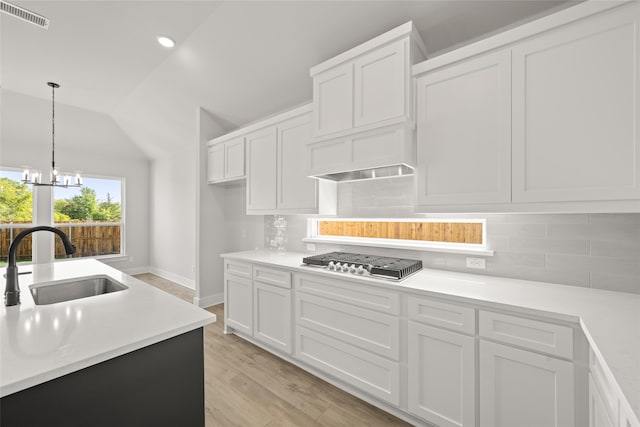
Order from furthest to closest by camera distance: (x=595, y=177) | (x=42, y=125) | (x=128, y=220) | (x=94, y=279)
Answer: (x=128, y=220), (x=42, y=125), (x=94, y=279), (x=595, y=177)

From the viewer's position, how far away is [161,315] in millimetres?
1202

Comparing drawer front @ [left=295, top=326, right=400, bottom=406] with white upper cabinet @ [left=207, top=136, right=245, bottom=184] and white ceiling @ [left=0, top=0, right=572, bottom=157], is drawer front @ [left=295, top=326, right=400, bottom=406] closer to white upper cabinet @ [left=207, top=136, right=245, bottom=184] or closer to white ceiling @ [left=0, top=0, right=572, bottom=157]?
white upper cabinet @ [left=207, top=136, right=245, bottom=184]

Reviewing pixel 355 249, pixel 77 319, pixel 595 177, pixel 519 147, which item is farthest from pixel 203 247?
pixel 595 177

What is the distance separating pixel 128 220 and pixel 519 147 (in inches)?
278

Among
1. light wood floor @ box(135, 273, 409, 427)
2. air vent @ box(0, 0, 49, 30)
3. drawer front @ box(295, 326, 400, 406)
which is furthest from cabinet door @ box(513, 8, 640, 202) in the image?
air vent @ box(0, 0, 49, 30)

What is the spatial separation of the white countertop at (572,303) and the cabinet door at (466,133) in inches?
22.5

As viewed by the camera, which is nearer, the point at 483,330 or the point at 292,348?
the point at 483,330

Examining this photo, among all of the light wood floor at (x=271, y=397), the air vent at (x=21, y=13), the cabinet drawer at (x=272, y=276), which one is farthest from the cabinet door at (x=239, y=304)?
the air vent at (x=21, y=13)

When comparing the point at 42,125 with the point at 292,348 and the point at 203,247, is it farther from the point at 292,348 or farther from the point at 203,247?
the point at 292,348

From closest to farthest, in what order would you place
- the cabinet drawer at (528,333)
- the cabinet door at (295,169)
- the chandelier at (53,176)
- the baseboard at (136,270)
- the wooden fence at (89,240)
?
the cabinet drawer at (528,333), the cabinet door at (295,169), the chandelier at (53,176), the wooden fence at (89,240), the baseboard at (136,270)

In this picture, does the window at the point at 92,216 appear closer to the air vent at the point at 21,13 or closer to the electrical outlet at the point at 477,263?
the air vent at the point at 21,13

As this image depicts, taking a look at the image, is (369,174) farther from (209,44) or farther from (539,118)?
(209,44)

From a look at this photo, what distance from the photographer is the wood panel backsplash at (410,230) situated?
87.0 inches

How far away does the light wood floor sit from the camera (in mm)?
1871
